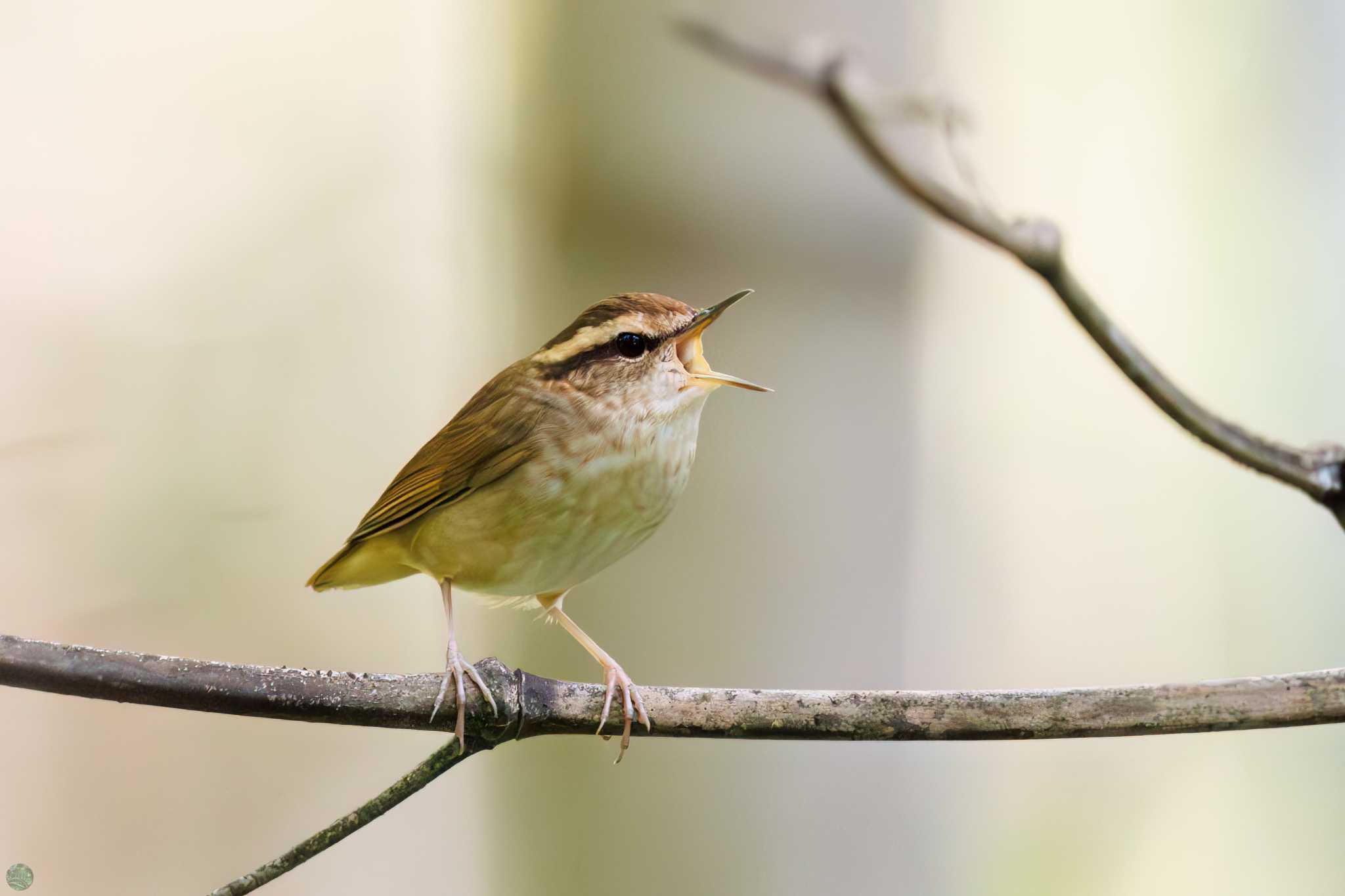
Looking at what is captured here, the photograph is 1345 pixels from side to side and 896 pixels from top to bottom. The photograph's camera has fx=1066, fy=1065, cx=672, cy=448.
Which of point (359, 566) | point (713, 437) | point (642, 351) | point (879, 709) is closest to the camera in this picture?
point (879, 709)

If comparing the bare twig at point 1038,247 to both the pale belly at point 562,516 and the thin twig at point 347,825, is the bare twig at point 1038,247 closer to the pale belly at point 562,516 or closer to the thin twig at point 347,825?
the pale belly at point 562,516

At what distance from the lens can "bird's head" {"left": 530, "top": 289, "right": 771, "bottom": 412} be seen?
64 cm

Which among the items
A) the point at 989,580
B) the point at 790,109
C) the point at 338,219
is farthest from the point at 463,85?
the point at 989,580

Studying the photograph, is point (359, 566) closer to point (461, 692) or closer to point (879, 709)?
point (461, 692)

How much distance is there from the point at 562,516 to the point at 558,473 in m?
0.03

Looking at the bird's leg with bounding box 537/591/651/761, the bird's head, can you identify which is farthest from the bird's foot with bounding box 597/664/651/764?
the bird's head

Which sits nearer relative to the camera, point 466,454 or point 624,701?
point 624,701

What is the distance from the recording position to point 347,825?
0.53 metres

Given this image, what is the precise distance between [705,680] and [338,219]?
92 centimetres

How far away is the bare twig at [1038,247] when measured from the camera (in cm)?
41

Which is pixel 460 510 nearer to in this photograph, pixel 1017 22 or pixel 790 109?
pixel 790 109

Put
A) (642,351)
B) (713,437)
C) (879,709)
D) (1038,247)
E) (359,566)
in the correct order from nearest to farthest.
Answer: (1038,247)
(879,709)
(642,351)
(359,566)
(713,437)

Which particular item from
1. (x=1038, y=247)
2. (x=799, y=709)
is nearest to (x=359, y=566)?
(x=799, y=709)

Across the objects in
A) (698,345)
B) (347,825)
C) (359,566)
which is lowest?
(347,825)
